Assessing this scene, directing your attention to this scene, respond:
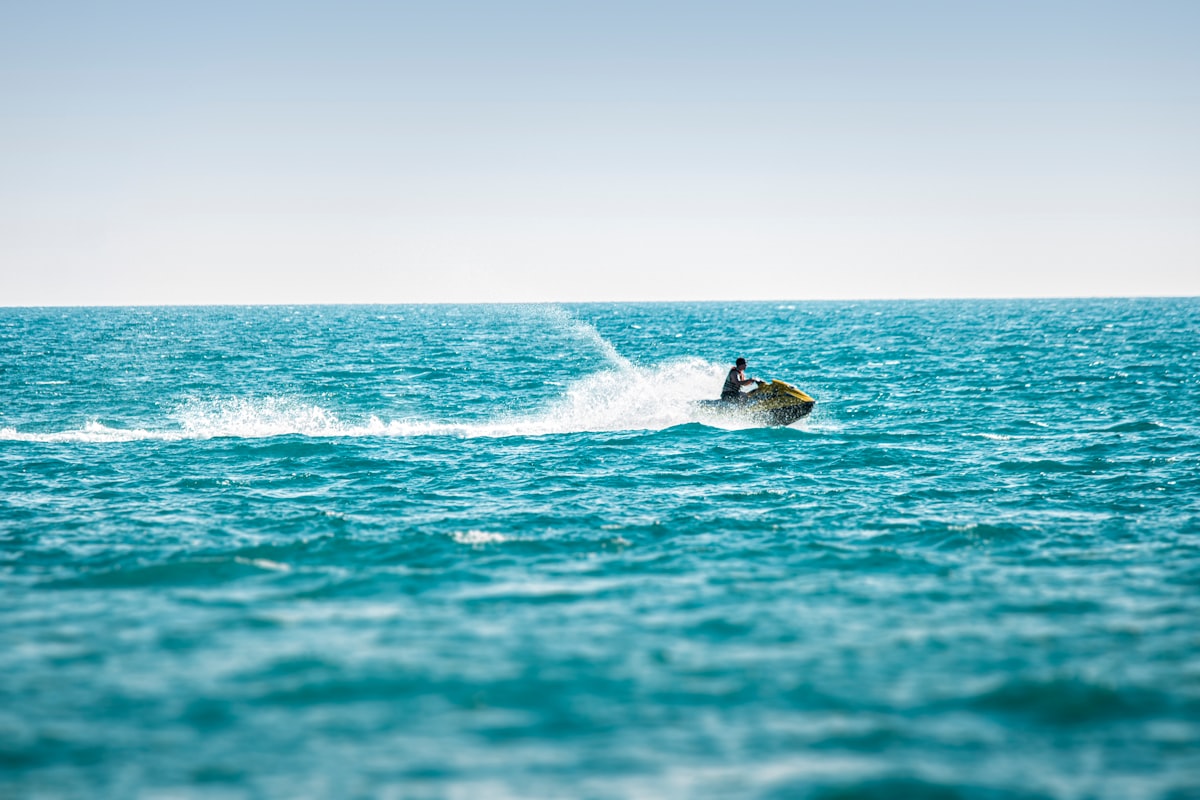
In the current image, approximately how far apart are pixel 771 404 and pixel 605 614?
1597cm

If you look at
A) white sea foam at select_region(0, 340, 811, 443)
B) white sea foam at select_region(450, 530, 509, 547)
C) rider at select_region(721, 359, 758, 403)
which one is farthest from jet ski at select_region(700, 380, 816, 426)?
white sea foam at select_region(450, 530, 509, 547)

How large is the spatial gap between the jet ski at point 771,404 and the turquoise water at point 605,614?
0.87m

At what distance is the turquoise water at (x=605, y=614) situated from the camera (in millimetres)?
6867

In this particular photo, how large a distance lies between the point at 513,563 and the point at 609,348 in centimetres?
5706

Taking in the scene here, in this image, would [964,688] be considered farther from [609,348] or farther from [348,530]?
[609,348]

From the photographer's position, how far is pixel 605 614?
1004 centimetres

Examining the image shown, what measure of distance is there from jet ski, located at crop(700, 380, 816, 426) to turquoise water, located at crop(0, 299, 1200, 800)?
0.87 meters

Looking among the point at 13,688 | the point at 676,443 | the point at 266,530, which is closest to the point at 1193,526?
the point at 676,443

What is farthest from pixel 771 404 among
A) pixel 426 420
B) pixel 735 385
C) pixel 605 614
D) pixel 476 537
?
pixel 605 614

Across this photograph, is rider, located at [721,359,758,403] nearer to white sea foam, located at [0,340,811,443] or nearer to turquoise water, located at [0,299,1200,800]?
white sea foam, located at [0,340,811,443]

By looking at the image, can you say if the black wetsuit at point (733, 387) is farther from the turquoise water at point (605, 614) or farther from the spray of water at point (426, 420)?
the turquoise water at point (605, 614)

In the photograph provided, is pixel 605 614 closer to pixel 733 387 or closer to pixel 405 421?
pixel 733 387

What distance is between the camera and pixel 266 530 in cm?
1412

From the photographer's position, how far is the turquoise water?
6.87m
